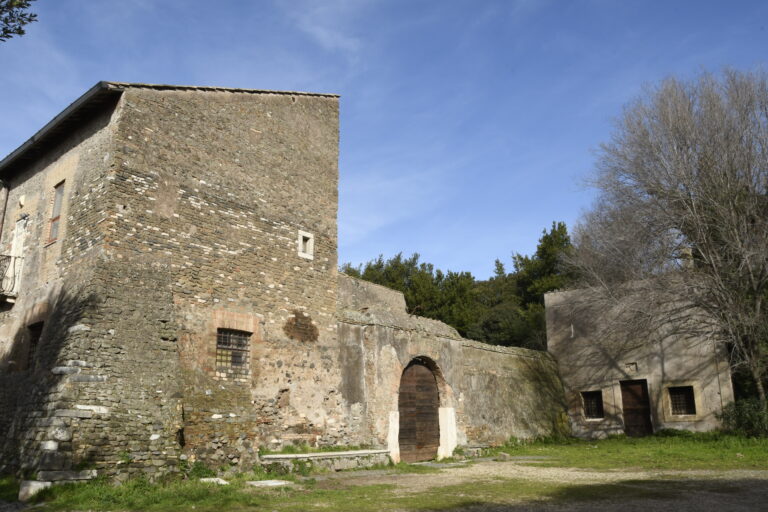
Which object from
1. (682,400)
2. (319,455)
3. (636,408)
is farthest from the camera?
(636,408)

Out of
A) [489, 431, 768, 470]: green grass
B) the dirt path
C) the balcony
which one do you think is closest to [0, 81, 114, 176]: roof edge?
the balcony

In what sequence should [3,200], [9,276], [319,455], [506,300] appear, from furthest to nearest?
[506,300] < [3,200] < [9,276] < [319,455]

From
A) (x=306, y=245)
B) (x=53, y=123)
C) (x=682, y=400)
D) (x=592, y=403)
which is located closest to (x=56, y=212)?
(x=53, y=123)

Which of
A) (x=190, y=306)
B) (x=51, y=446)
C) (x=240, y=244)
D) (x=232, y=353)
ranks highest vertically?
(x=240, y=244)

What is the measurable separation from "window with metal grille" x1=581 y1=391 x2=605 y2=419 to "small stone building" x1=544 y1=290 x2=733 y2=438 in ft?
0.11

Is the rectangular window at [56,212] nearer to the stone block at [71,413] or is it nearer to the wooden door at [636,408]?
the stone block at [71,413]

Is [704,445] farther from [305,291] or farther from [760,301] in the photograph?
[305,291]

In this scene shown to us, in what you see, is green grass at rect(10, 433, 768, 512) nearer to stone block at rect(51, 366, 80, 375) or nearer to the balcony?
stone block at rect(51, 366, 80, 375)

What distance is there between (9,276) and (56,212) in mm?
1996

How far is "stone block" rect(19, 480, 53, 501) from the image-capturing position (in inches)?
320

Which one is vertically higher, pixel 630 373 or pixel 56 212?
pixel 56 212

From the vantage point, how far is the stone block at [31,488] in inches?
320

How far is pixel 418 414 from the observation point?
1488cm

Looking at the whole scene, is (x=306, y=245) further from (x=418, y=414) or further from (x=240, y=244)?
(x=418, y=414)
